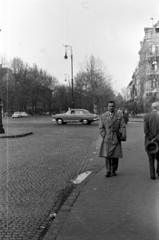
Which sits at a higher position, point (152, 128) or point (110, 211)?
point (152, 128)

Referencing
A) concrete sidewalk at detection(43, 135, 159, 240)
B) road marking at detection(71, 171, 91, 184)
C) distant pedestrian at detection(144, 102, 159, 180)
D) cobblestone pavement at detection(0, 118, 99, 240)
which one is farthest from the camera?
road marking at detection(71, 171, 91, 184)

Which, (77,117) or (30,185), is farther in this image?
(77,117)

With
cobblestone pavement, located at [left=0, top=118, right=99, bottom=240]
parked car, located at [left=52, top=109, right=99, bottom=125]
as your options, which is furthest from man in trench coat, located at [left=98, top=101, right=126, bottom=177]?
parked car, located at [left=52, top=109, right=99, bottom=125]

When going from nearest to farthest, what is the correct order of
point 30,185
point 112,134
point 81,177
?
point 30,185 → point 112,134 → point 81,177

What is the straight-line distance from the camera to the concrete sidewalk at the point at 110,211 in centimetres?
376

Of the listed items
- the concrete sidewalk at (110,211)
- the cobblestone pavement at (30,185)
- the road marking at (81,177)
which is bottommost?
the road marking at (81,177)

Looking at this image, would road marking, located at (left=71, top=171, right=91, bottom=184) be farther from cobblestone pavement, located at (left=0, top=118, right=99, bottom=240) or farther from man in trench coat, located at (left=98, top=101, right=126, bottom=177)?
man in trench coat, located at (left=98, top=101, right=126, bottom=177)

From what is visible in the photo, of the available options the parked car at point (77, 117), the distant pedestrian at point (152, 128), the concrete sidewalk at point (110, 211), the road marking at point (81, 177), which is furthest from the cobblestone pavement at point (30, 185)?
the parked car at point (77, 117)

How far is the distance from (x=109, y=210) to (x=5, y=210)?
1.63 m

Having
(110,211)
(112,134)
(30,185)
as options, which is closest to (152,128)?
(112,134)

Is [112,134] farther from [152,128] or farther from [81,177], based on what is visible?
[81,177]

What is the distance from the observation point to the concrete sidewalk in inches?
148

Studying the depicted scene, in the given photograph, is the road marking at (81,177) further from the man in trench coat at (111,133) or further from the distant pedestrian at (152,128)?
the distant pedestrian at (152,128)

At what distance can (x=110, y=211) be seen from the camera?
180 inches
